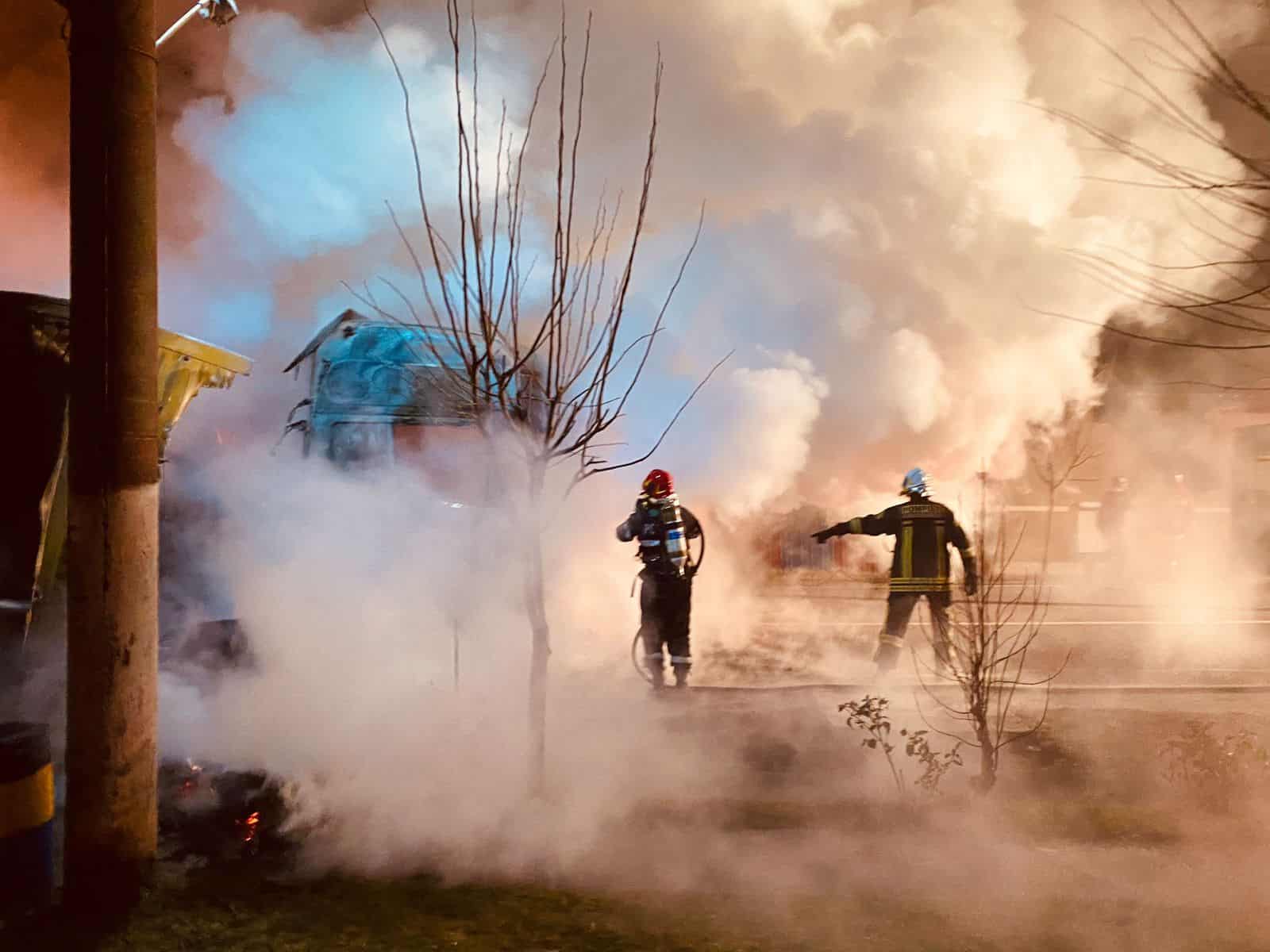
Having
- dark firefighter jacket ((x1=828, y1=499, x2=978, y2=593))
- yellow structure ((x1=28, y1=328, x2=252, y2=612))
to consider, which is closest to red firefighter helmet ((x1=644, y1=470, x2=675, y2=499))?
dark firefighter jacket ((x1=828, y1=499, x2=978, y2=593))

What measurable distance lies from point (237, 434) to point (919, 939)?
785 centimetres

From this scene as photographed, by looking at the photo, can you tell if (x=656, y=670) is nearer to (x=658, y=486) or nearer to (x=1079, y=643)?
(x=658, y=486)

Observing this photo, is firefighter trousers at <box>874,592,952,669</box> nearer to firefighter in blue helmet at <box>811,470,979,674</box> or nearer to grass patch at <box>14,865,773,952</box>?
firefighter in blue helmet at <box>811,470,979,674</box>

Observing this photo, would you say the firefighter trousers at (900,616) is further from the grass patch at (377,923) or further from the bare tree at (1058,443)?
the bare tree at (1058,443)

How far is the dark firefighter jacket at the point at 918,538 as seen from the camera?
7262mm

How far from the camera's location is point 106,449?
344cm

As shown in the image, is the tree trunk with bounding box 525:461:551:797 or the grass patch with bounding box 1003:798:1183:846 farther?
the tree trunk with bounding box 525:461:551:797

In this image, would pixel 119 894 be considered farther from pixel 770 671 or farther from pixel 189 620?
pixel 770 671

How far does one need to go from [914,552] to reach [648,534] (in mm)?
2075

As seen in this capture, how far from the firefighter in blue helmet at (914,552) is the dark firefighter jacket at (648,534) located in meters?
1.24

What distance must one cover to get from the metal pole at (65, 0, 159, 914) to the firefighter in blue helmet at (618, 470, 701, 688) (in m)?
4.33

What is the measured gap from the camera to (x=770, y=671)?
26.8 feet

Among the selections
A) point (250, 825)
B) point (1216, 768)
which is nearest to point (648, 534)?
point (250, 825)

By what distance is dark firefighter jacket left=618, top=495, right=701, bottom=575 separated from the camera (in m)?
7.51
